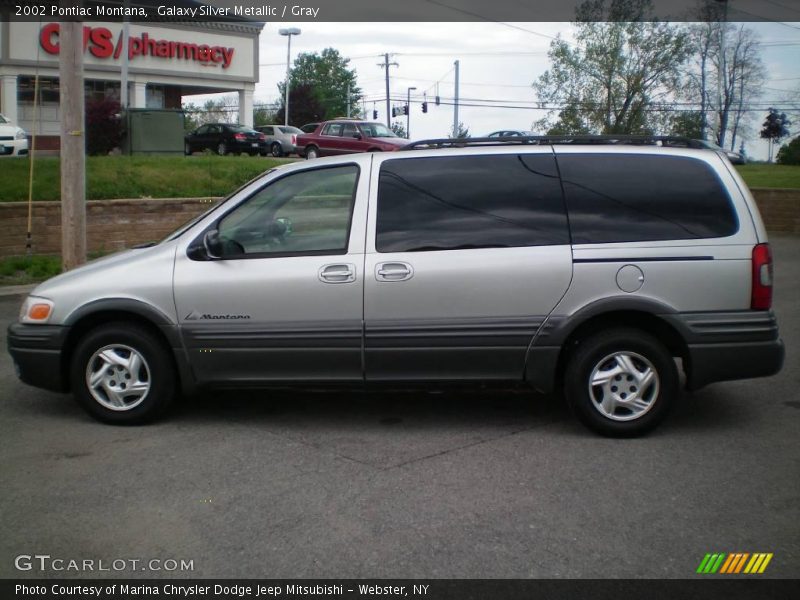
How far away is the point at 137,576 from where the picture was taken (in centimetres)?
380

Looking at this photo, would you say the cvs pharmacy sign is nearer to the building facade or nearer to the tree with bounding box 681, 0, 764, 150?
the building facade

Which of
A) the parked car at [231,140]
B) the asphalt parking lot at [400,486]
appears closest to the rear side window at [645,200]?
the asphalt parking lot at [400,486]

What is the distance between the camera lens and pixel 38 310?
5.93m

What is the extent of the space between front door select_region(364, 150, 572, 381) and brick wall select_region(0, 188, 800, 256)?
7.60 metres

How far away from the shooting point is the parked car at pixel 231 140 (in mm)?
33625

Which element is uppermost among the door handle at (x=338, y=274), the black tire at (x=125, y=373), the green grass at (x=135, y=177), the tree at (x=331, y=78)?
the tree at (x=331, y=78)

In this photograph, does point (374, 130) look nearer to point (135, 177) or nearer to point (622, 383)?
point (135, 177)

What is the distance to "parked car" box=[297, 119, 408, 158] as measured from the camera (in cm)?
2816

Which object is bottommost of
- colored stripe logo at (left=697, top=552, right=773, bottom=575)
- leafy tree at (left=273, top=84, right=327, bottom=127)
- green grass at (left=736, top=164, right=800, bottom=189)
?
colored stripe logo at (left=697, top=552, right=773, bottom=575)

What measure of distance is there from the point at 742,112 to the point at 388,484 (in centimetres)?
3980

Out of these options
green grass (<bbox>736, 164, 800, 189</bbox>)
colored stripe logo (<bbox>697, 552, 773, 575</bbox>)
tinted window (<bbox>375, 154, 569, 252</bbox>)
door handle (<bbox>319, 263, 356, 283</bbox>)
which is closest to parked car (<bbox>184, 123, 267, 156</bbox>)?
green grass (<bbox>736, 164, 800, 189</bbox>)

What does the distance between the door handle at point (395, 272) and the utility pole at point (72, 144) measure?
624cm

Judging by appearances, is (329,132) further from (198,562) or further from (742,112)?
(198,562)

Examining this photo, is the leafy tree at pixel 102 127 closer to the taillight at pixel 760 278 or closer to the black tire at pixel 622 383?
the black tire at pixel 622 383
